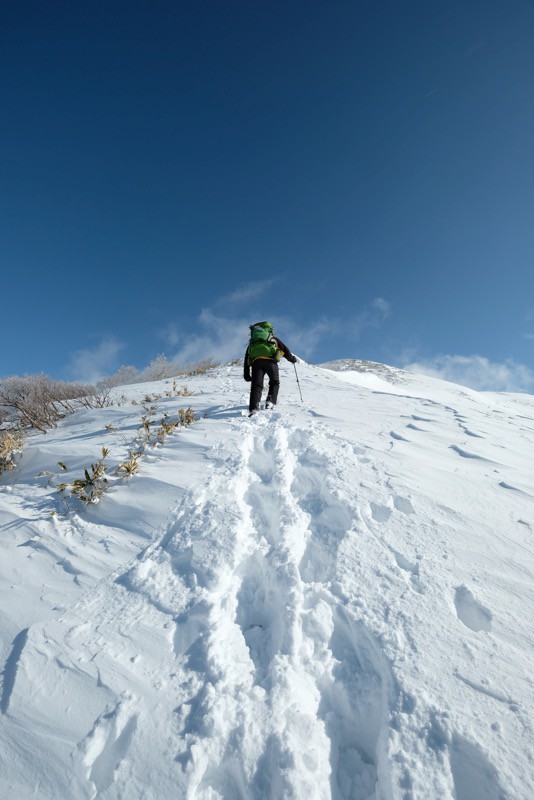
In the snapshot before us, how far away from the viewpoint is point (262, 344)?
21.5 feet

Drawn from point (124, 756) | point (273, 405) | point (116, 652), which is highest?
point (273, 405)

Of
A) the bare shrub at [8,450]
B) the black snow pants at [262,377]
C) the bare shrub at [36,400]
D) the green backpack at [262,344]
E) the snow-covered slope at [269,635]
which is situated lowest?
the snow-covered slope at [269,635]

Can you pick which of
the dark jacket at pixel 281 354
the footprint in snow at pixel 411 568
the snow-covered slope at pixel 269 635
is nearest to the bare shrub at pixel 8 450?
the snow-covered slope at pixel 269 635

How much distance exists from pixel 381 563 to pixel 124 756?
5.72 feet

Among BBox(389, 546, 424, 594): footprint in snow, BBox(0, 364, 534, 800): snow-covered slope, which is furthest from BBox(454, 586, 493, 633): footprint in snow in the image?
BBox(389, 546, 424, 594): footprint in snow

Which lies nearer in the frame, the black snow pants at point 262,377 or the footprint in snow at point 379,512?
the footprint in snow at point 379,512

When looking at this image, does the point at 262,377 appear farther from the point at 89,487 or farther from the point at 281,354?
the point at 89,487

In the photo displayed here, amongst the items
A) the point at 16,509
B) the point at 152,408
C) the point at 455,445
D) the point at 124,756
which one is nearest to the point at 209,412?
the point at 152,408

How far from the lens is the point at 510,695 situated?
5.25 ft

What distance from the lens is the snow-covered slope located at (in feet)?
4.59

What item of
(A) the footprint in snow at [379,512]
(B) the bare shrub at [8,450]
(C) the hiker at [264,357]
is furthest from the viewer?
(C) the hiker at [264,357]

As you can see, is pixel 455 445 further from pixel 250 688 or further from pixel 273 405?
pixel 250 688

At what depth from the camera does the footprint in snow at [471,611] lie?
198 cm

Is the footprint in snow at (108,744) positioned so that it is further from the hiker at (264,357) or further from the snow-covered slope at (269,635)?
the hiker at (264,357)
